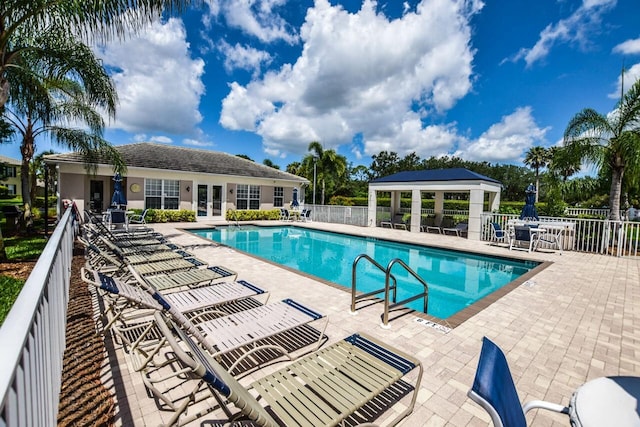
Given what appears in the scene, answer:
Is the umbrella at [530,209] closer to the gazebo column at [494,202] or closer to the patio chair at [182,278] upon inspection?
the gazebo column at [494,202]

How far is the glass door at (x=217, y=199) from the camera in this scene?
897 inches

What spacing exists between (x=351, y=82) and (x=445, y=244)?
42.7 feet

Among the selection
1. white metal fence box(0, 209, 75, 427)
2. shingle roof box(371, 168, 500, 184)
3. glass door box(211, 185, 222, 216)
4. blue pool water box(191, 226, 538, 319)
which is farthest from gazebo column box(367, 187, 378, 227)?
white metal fence box(0, 209, 75, 427)

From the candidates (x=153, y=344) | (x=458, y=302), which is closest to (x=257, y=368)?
(x=153, y=344)

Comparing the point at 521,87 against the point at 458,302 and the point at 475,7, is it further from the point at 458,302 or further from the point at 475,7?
the point at 458,302

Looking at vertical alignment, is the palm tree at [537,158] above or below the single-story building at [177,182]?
above

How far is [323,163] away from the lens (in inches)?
1328

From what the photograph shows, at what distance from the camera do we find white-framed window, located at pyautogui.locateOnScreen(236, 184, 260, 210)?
23.3 meters

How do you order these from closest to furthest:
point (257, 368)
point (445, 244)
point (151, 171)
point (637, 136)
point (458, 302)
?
point (257, 368)
point (458, 302)
point (637, 136)
point (445, 244)
point (151, 171)

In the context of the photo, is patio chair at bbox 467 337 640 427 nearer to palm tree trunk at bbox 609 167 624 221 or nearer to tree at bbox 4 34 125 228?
tree at bbox 4 34 125 228

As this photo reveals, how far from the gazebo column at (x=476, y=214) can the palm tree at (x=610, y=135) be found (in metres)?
4.10

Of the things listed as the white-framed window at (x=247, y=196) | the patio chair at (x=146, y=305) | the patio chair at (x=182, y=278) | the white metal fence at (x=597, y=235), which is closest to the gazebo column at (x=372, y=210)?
the white metal fence at (x=597, y=235)

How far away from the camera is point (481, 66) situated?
1970 centimetres

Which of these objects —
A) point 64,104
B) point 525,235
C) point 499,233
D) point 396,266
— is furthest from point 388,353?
point 64,104
